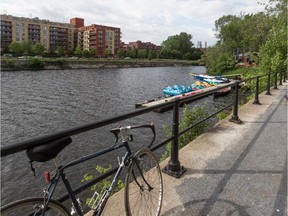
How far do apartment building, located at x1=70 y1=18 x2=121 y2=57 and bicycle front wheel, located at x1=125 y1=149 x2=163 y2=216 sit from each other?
106 metres

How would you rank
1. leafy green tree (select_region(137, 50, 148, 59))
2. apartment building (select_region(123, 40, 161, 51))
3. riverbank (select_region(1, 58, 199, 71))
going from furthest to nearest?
apartment building (select_region(123, 40, 161, 51)), leafy green tree (select_region(137, 50, 148, 59)), riverbank (select_region(1, 58, 199, 71))

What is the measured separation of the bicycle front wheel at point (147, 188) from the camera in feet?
8.98

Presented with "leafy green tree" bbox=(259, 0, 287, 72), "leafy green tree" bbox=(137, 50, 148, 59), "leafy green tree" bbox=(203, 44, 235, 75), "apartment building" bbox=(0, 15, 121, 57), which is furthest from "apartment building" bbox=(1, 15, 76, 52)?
"leafy green tree" bbox=(259, 0, 287, 72)

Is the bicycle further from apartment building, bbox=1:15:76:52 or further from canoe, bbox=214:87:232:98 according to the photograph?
apartment building, bbox=1:15:76:52

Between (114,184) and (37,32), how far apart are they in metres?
112

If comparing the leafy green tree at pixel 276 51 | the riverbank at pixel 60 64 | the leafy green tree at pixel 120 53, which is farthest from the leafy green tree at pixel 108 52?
the leafy green tree at pixel 276 51

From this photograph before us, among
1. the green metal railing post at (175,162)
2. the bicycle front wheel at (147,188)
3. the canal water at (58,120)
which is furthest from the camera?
the canal water at (58,120)

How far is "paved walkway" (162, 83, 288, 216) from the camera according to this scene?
9.95 feet

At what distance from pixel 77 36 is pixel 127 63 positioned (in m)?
40.1

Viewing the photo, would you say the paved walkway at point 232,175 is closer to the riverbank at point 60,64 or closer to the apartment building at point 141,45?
the riverbank at point 60,64

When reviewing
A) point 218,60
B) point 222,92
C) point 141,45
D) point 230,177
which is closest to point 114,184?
point 230,177

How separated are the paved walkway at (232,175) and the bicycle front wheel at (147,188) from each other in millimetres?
178

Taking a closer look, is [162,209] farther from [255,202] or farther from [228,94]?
[228,94]

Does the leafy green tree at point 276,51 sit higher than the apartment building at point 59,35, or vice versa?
the apartment building at point 59,35
